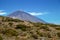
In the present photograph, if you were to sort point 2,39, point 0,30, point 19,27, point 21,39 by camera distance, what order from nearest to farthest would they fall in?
point 2,39 < point 21,39 < point 0,30 < point 19,27

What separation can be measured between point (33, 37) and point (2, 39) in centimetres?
577

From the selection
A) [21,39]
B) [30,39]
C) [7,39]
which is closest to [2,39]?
[7,39]

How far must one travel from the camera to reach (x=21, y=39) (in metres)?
22.7

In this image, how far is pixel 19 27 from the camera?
33375 mm

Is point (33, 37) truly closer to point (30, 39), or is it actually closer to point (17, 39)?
point (30, 39)

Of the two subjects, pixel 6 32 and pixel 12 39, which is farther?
pixel 6 32

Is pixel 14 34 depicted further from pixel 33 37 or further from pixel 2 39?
pixel 2 39

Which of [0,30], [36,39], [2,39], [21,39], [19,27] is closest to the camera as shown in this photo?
[2,39]

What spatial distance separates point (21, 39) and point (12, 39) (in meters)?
1.10

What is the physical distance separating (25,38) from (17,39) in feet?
4.23

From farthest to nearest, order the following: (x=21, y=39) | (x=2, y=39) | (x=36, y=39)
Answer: (x=36, y=39) → (x=21, y=39) → (x=2, y=39)

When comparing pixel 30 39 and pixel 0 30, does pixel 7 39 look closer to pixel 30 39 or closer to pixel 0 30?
pixel 30 39

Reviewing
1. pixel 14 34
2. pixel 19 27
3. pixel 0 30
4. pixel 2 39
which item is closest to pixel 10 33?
pixel 14 34

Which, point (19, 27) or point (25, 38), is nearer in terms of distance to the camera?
point (25, 38)
